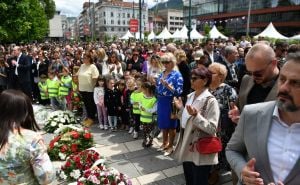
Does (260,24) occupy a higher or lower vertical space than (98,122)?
higher

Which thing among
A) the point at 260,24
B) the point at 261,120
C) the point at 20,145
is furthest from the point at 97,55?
the point at 260,24

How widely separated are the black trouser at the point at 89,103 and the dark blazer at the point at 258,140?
6.35 metres

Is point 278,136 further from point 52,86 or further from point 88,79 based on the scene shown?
point 52,86

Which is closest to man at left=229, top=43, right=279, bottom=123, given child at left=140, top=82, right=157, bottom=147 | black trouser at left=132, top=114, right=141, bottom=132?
child at left=140, top=82, right=157, bottom=147

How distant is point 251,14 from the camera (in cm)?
6384

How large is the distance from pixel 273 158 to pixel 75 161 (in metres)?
3.51

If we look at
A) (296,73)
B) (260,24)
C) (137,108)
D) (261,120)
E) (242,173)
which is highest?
(260,24)

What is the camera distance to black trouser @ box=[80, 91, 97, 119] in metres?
7.99

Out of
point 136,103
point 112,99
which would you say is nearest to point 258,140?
point 136,103

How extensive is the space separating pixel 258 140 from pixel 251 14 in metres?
67.9

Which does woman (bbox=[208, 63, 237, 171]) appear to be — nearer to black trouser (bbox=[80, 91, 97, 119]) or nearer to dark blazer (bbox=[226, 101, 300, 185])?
dark blazer (bbox=[226, 101, 300, 185])

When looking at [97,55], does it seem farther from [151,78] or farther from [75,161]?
[75,161]

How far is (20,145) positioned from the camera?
226cm

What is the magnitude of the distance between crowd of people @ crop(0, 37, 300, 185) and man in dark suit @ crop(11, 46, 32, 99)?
3 centimetres
